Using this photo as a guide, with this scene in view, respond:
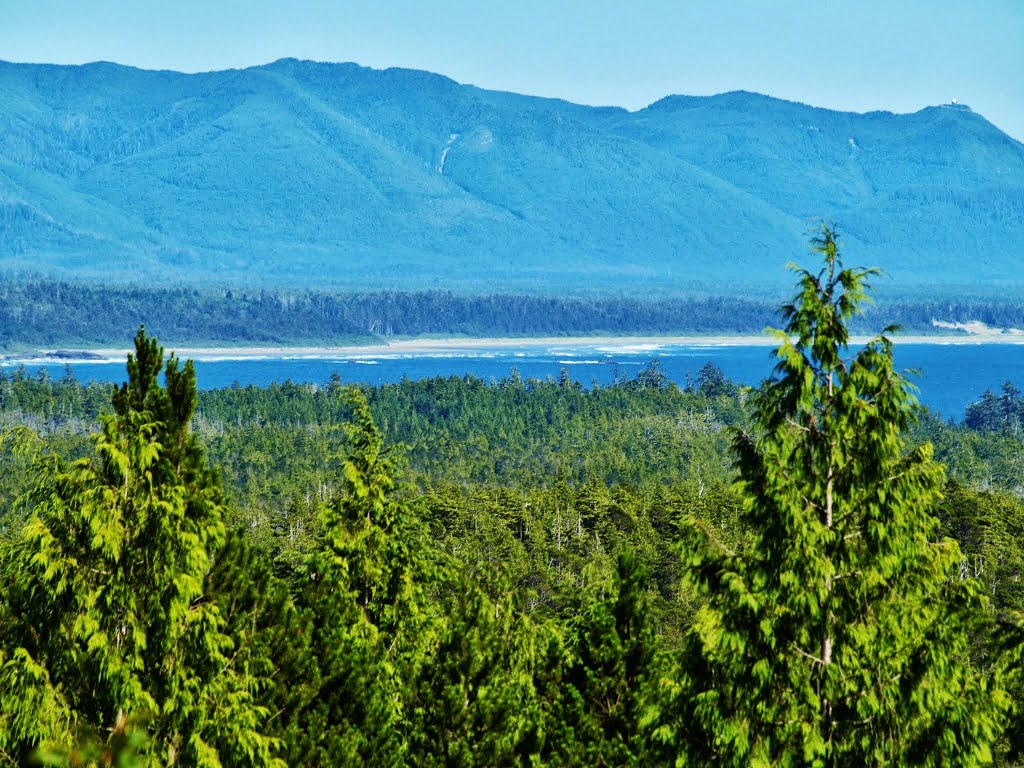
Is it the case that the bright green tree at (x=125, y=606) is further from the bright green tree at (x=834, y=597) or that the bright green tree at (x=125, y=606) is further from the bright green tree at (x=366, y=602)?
the bright green tree at (x=366, y=602)

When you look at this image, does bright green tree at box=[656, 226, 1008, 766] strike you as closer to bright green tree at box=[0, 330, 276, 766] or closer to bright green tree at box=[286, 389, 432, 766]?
bright green tree at box=[0, 330, 276, 766]

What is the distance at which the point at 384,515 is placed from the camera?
108 ft

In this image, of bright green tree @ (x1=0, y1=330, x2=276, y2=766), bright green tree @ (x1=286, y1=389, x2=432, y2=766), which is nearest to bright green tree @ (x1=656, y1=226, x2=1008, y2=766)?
bright green tree @ (x1=0, y1=330, x2=276, y2=766)

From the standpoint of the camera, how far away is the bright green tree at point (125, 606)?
20875 mm

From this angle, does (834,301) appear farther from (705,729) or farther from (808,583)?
(705,729)

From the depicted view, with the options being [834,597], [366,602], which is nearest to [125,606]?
[834,597]

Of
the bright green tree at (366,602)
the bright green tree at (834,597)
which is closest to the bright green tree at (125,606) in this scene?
the bright green tree at (834,597)

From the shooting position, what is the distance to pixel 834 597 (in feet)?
68.7

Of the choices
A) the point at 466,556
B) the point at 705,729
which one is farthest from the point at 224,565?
the point at 466,556

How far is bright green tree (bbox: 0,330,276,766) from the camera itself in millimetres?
20875

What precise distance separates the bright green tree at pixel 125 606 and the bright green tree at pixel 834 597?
6362 mm

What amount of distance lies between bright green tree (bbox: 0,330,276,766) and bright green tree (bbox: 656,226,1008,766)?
20.9 feet

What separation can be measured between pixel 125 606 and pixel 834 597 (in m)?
9.32

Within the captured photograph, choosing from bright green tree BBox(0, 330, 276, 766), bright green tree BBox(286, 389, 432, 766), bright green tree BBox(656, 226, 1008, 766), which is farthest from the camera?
bright green tree BBox(286, 389, 432, 766)
